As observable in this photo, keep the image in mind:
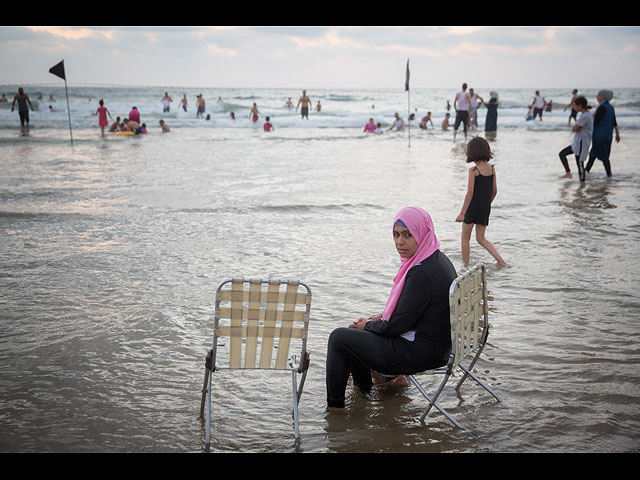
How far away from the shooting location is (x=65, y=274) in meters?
6.77

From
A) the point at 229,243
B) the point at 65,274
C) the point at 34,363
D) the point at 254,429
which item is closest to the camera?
the point at 254,429

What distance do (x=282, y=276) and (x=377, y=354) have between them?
10.7 ft

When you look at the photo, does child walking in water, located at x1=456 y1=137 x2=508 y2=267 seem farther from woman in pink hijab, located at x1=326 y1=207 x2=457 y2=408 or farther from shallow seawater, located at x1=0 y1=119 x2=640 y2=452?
woman in pink hijab, located at x1=326 y1=207 x2=457 y2=408

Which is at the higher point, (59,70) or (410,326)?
(59,70)

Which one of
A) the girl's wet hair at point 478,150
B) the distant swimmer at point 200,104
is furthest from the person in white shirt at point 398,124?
the girl's wet hair at point 478,150

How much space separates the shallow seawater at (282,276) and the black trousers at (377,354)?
0.32 m

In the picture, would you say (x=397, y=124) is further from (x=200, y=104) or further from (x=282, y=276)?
(x=282, y=276)

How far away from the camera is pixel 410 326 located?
367 centimetres

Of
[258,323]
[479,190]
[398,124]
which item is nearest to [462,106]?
[398,124]

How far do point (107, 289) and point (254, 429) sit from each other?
3260 mm

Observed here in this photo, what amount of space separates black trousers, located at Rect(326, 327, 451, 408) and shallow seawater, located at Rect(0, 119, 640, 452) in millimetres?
319

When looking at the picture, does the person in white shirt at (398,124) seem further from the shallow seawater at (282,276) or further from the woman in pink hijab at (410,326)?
the woman in pink hijab at (410,326)
